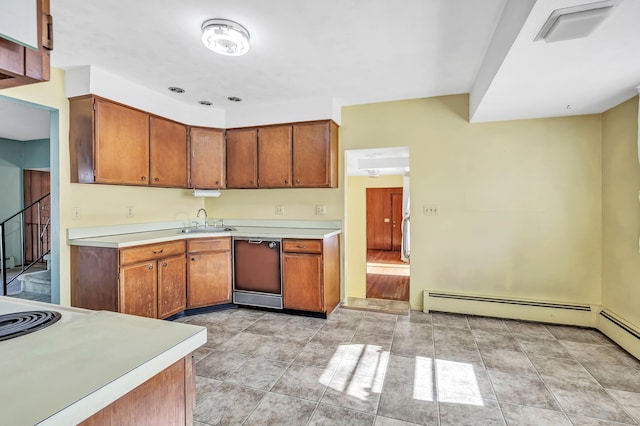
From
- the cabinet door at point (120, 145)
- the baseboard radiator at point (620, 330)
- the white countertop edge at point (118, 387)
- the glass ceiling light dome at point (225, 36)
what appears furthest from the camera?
the cabinet door at point (120, 145)

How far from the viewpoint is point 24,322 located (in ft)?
2.71

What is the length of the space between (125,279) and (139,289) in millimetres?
179

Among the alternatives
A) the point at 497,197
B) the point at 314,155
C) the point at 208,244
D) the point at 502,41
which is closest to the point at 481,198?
the point at 497,197

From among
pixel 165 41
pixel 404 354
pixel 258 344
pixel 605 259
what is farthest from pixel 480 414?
pixel 165 41

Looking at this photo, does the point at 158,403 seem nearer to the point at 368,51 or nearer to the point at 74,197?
the point at 368,51

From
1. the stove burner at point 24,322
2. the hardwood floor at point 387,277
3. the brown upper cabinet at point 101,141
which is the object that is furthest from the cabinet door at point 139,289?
the hardwood floor at point 387,277

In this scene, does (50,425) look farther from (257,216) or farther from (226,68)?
(257,216)

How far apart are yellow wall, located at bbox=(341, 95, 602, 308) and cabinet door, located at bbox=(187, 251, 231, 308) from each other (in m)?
2.05

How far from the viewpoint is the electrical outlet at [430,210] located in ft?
11.4

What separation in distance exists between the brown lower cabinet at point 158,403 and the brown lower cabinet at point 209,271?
2728 millimetres

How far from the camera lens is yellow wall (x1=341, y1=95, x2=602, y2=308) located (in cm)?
307

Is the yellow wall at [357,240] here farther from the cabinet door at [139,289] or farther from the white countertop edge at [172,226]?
the cabinet door at [139,289]

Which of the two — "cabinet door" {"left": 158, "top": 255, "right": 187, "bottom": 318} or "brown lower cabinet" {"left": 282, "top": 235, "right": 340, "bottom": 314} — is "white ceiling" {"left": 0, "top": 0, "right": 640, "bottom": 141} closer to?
"brown lower cabinet" {"left": 282, "top": 235, "right": 340, "bottom": 314}

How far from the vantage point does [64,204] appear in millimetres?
2779
